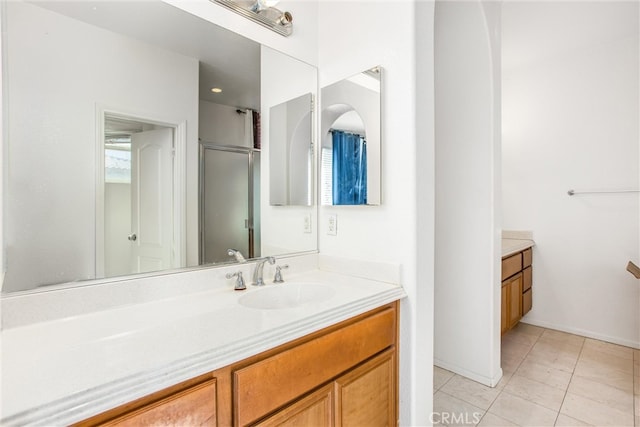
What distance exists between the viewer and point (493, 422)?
1.74 m

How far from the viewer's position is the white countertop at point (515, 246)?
2.53 metres

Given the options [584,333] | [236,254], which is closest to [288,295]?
[236,254]

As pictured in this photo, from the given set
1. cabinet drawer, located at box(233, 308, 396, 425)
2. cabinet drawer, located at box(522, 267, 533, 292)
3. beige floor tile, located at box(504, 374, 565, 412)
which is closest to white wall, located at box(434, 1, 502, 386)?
beige floor tile, located at box(504, 374, 565, 412)

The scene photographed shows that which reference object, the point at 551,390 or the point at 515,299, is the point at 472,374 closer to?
the point at 551,390

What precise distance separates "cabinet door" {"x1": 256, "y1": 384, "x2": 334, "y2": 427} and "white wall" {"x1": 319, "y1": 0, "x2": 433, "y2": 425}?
46 centimetres

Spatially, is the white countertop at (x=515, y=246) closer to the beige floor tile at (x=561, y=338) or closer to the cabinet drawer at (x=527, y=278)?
the cabinet drawer at (x=527, y=278)

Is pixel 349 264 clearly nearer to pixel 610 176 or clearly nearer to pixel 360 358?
pixel 360 358

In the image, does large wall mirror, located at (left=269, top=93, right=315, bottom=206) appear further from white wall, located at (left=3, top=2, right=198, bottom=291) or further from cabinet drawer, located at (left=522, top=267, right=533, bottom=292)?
cabinet drawer, located at (left=522, top=267, right=533, bottom=292)

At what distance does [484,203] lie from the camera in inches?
81.6

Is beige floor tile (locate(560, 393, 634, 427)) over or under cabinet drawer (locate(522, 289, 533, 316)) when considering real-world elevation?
under

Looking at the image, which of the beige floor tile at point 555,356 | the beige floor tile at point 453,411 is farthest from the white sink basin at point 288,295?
the beige floor tile at point 555,356

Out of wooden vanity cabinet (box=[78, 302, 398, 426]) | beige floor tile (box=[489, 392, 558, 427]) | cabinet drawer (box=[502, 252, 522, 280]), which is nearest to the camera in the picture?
wooden vanity cabinet (box=[78, 302, 398, 426])

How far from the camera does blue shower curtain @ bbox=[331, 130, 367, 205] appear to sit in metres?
1.55

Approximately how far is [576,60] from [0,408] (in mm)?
4057
